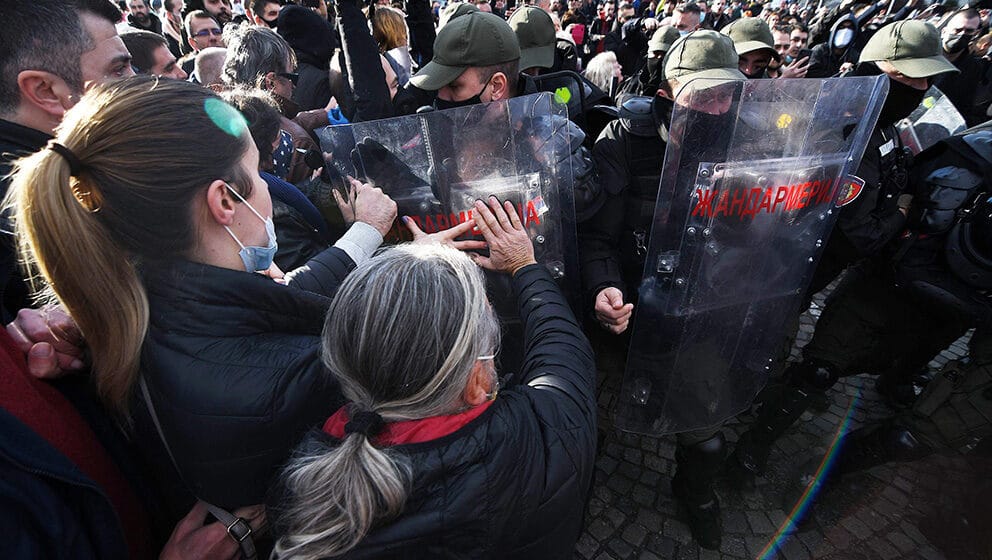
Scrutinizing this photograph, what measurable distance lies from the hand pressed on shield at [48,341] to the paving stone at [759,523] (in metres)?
3.13

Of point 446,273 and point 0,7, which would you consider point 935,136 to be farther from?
point 0,7

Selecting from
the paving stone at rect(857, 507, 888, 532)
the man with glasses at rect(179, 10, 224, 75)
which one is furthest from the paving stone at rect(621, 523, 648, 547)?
the man with glasses at rect(179, 10, 224, 75)

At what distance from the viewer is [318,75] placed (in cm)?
380

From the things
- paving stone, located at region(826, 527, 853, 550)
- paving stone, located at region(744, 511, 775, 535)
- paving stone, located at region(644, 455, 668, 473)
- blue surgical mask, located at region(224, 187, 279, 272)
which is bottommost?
paving stone, located at region(644, 455, 668, 473)

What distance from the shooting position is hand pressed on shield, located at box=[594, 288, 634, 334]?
6.45 ft

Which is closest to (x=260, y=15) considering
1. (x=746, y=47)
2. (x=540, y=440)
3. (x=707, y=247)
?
(x=746, y=47)

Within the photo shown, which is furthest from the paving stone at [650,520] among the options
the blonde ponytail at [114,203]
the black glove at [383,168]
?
the blonde ponytail at [114,203]

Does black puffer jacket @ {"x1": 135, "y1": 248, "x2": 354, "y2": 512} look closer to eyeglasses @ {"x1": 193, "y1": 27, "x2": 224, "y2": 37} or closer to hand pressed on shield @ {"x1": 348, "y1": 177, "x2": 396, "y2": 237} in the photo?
hand pressed on shield @ {"x1": 348, "y1": 177, "x2": 396, "y2": 237}

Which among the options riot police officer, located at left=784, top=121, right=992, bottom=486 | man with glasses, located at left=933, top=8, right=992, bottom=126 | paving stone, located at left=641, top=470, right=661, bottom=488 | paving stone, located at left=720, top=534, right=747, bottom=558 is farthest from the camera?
man with glasses, located at left=933, top=8, right=992, bottom=126

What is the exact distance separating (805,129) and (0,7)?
9.48 feet

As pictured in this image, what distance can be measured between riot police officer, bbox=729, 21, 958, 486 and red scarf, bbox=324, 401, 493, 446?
2379mm

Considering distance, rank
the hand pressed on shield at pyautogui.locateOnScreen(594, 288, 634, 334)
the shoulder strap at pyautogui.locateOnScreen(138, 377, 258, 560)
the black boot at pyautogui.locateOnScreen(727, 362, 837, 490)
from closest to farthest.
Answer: the shoulder strap at pyautogui.locateOnScreen(138, 377, 258, 560), the hand pressed on shield at pyautogui.locateOnScreen(594, 288, 634, 334), the black boot at pyautogui.locateOnScreen(727, 362, 837, 490)

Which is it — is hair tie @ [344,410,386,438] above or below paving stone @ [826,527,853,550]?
above

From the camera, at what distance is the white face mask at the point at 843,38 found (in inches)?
256
